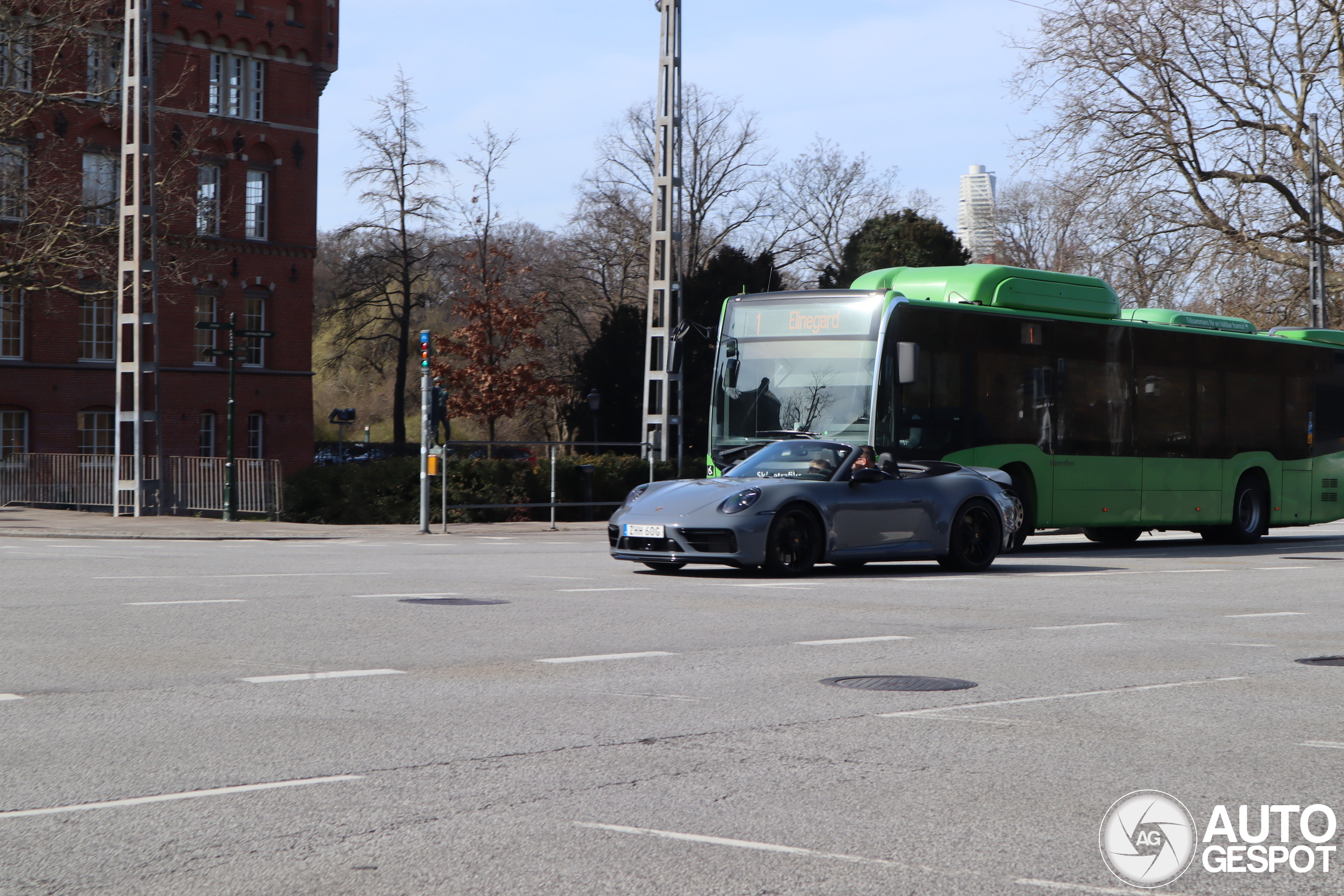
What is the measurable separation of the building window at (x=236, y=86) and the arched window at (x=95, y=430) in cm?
1007

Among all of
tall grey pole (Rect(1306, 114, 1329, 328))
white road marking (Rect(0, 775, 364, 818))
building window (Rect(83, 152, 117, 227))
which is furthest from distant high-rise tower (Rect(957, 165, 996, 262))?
white road marking (Rect(0, 775, 364, 818))

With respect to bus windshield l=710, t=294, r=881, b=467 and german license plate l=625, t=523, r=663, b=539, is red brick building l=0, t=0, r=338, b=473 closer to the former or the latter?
bus windshield l=710, t=294, r=881, b=467

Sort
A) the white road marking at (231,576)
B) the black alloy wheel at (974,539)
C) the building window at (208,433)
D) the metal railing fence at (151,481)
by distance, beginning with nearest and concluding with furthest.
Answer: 1. the white road marking at (231,576)
2. the black alloy wheel at (974,539)
3. the metal railing fence at (151,481)
4. the building window at (208,433)

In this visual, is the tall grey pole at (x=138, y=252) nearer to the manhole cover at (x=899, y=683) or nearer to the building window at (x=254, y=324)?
the building window at (x=254, y=324)

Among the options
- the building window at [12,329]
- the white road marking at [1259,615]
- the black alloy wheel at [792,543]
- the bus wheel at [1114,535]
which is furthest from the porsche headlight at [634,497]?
the building window at [12,329]

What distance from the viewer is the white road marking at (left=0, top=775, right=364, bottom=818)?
4.82 m

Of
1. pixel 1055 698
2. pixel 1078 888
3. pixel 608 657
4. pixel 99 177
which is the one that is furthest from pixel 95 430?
pixel 1078 888

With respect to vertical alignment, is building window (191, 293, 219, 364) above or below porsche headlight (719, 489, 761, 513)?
above

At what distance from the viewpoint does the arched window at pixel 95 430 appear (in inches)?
1697

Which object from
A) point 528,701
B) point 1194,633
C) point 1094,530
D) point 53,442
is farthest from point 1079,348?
point 53,442

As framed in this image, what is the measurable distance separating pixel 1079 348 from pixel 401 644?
566 inches

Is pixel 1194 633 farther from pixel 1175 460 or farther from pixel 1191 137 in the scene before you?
pixel 1191 137

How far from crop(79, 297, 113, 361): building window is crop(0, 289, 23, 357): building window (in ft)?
5.47

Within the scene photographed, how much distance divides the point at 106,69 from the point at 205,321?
7768 mm
